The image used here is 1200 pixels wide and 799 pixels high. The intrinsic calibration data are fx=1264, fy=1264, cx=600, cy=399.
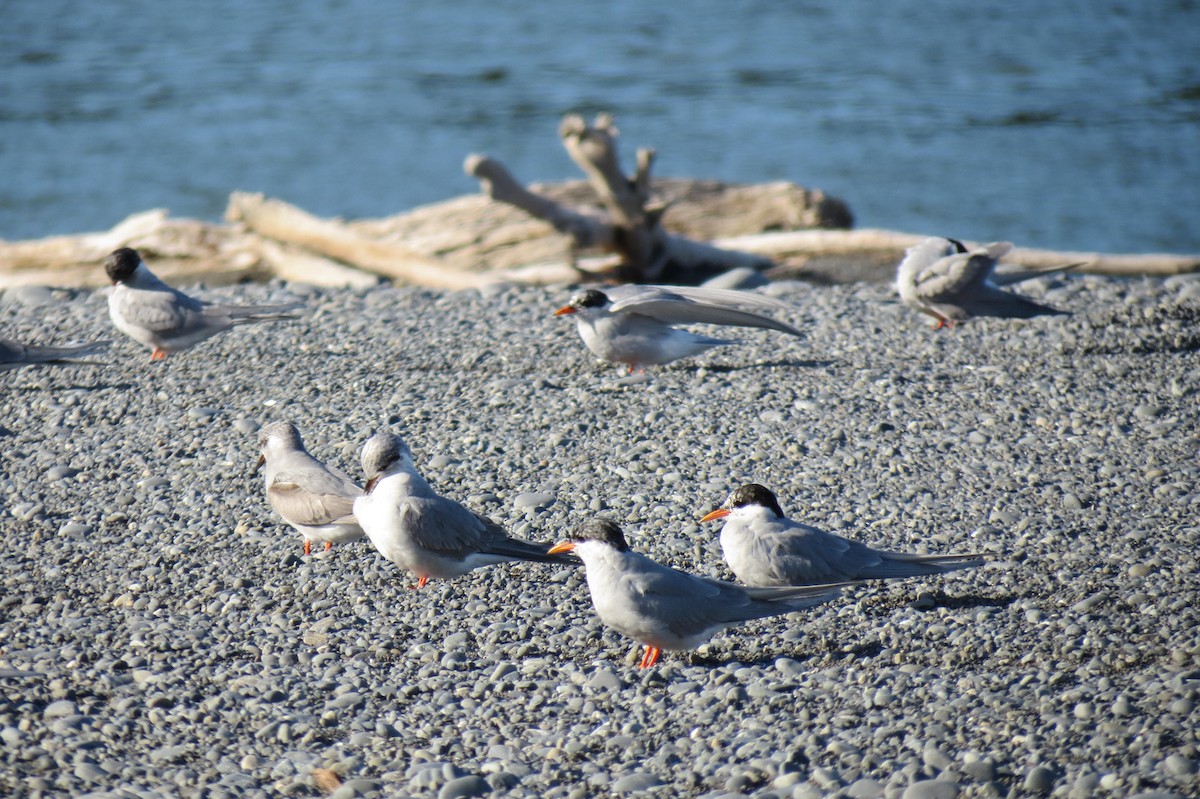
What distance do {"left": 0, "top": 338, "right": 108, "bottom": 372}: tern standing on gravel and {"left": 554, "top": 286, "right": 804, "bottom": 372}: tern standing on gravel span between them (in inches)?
94.9

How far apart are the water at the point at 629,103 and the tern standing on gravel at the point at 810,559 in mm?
11828

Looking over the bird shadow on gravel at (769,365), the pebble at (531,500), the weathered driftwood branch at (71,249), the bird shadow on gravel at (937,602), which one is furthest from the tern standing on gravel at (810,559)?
the weathered driftwood branch at (71,249)

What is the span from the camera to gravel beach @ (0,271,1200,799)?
350 centimetres

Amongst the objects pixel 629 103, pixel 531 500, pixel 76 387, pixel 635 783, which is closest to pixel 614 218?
pixel 76 387

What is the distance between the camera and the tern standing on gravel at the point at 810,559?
4.14m

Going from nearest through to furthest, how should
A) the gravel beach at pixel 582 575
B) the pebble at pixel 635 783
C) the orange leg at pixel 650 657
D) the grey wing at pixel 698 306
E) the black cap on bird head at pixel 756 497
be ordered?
the pebble at pixel 635 783 → the gravel beach at pixel 582 575 → the orange leg at pixel 650 657 → the black cap on bird head at pixel 756 497 → the grey wing at pixel 698 306

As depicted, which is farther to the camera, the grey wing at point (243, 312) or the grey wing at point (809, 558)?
the grey wing at point (243, 312)

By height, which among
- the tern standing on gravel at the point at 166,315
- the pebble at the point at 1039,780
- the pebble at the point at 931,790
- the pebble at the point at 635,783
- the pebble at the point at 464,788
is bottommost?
the pebble at the point at 464,788

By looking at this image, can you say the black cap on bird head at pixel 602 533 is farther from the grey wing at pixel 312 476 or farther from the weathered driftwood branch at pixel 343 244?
the weathered driftwood branch at pixel 343 244

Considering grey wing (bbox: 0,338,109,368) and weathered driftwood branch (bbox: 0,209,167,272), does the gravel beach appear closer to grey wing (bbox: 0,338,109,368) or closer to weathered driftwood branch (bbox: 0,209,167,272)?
grey wing (bbox: 0,338,109,368)

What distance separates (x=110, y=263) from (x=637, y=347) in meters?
2.95

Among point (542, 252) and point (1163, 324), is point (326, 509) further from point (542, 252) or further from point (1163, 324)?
point (542, 252)

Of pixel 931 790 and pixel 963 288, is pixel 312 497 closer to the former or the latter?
pixel 931 790

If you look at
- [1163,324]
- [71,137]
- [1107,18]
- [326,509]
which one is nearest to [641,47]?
[1107,18]
